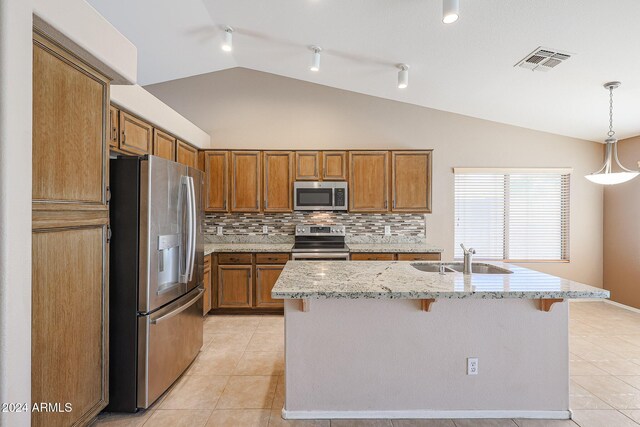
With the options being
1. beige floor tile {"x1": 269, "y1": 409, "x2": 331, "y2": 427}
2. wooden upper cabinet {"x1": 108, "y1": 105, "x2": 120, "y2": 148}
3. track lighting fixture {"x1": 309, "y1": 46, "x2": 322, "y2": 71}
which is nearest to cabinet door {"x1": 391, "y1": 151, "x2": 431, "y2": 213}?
track lighting fixture {"x1": 309, "y1": 46, "x2": 322, "y2": 71}

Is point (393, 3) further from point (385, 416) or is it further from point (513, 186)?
point (513, 186)

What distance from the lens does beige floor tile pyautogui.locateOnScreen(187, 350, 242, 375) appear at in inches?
106

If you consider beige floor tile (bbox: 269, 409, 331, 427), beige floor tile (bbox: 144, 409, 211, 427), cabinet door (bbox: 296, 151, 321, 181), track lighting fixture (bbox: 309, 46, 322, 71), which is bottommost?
beige floor tile (bbox: 144, 409, 211, 427)

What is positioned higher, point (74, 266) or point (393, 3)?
point (393, 3)

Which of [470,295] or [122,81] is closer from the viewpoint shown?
[470,295]

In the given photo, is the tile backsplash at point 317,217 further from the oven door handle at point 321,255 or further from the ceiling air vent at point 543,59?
the ceiling air vent at point 543,59

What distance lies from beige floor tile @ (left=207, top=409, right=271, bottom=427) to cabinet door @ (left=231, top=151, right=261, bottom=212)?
2580mm

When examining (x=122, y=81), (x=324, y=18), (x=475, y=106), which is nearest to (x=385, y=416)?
(x=122, y=81)

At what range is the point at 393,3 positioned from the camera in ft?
8.45

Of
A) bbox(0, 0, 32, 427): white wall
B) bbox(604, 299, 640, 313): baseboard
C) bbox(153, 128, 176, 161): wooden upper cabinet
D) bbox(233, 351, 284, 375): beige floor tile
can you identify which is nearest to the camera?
bbox(0, 0, 32, 427): white wall

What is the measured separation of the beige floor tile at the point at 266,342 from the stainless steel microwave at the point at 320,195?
64.2 inches

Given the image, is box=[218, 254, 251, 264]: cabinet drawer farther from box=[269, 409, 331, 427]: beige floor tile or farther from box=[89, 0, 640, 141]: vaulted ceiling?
box=[89, 0, 640, 141]: vaulted ceiling

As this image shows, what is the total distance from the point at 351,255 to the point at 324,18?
2.59 meters

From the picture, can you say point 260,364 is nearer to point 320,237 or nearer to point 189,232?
point 189,232
